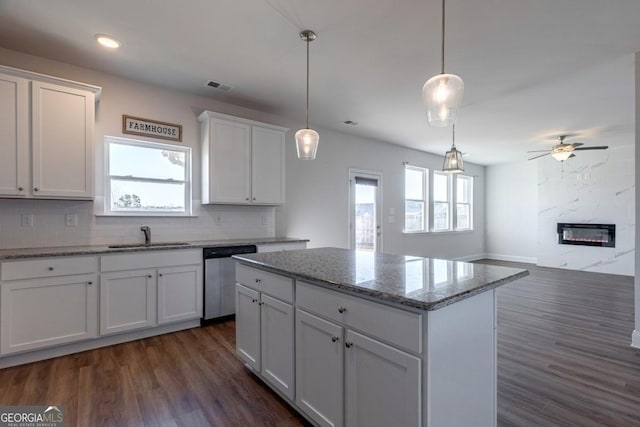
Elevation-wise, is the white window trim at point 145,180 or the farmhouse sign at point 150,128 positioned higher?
the farmhouse sign at point 150,128

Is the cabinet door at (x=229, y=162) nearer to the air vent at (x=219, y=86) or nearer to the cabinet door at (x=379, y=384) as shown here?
the air vent at (x=219, y=86)

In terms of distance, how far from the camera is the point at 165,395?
2199mm

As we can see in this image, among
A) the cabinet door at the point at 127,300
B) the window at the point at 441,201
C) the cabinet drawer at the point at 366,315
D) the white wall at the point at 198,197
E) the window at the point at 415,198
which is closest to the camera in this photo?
the cabinet drawer at the point at 366,315

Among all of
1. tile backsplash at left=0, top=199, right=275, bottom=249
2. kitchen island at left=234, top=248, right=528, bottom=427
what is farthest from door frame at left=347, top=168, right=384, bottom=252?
kitchen island at left=234, top=248, right=528, bottom=427

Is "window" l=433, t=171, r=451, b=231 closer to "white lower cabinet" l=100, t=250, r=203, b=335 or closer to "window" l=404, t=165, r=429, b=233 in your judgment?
"window" l=404, t=165, r=429, b=233

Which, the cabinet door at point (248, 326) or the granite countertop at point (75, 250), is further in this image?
the granite countertop at point (75, 250)

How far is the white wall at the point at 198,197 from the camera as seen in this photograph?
308 centimetres

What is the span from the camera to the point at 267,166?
4.27 m

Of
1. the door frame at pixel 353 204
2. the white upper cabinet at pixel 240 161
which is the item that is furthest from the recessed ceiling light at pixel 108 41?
the door frame at pixel 353 204

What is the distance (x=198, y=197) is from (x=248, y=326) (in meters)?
2.15

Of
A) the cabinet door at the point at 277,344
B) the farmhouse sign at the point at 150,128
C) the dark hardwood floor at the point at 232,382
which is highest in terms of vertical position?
the farmhouse sign at the point at 150,128

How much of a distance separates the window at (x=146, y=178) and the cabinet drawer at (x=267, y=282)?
185cm

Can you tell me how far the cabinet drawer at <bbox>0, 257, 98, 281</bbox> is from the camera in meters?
2.53

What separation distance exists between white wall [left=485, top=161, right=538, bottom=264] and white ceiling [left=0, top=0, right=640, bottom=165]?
4.07 meters
